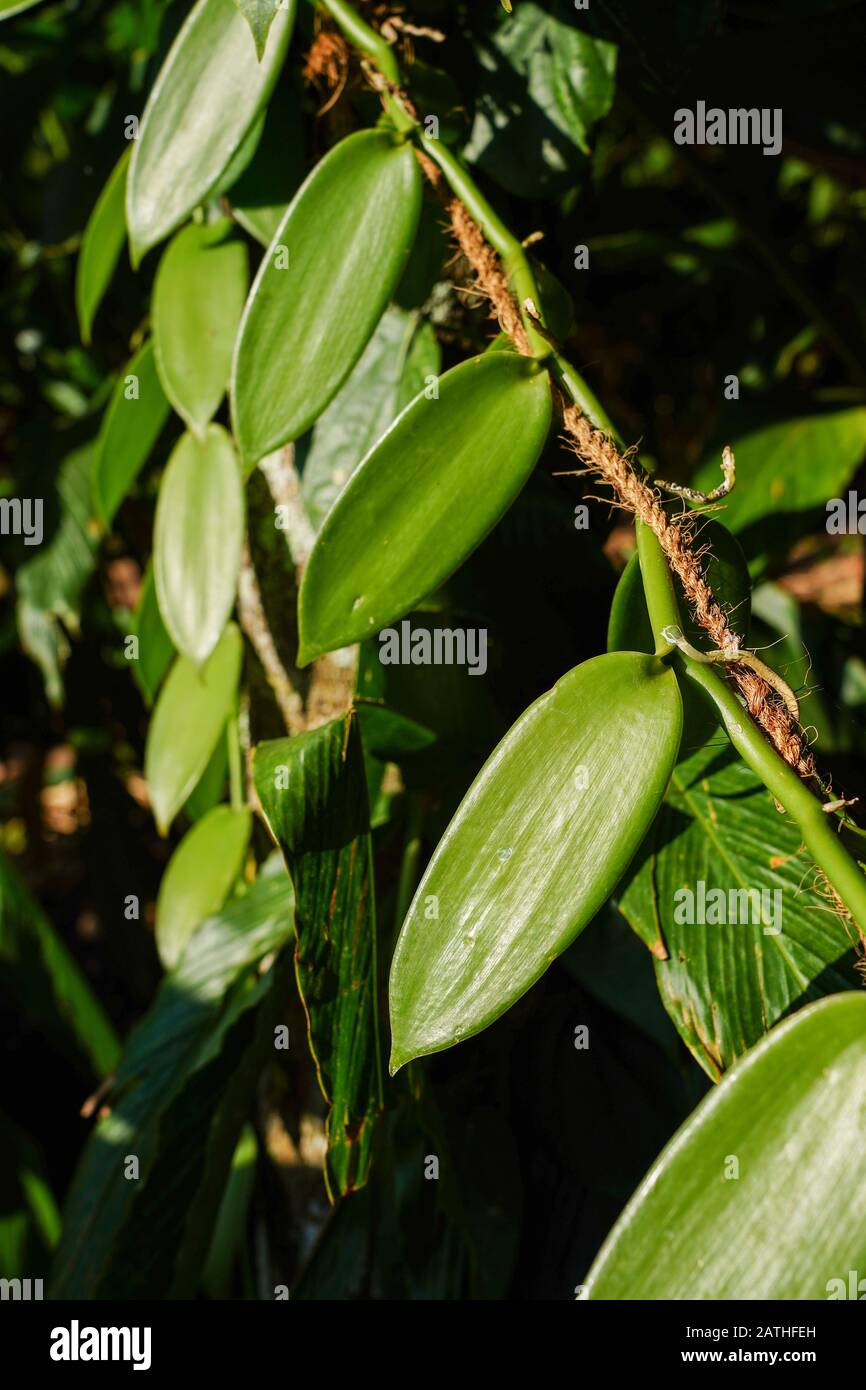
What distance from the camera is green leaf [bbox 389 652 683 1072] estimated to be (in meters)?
0.27

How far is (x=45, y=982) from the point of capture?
976 mm

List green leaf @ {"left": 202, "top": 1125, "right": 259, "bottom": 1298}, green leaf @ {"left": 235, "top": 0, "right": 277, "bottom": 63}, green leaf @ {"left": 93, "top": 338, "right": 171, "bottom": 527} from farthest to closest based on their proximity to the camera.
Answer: green leaf @ {"left": 202, "top": 1125, "right": 259, "bottom": 1298} < green leaf @ {"left": 93, "top": 338, "right": 171, "bottom": 527} < green leaf @ {"left": 235, "top": 0, "right": 277, "bottom": 63}

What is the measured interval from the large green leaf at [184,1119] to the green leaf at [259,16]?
38cm

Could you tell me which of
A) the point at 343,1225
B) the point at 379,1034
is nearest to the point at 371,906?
the point at 379,1034

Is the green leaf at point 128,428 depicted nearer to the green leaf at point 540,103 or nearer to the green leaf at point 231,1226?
the green leaf at point 540,103

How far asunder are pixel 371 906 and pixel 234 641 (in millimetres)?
271

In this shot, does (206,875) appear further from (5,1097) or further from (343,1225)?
(5,1097)

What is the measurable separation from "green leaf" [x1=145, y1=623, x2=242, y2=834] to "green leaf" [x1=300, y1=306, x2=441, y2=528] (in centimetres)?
14

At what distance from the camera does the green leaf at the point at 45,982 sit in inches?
37.9

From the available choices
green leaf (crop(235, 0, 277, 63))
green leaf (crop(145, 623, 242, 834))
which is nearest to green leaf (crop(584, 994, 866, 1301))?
green leaf (crop(235, 0, 277, 63))

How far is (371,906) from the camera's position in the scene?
400 mm

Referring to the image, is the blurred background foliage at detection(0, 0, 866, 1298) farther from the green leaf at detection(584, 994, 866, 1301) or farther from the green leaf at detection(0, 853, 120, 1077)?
the green leaf at detection(584, 994, 866, 1301)

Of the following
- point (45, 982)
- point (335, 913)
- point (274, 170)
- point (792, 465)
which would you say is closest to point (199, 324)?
point (274, 170)

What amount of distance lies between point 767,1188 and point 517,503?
0.33 meters
